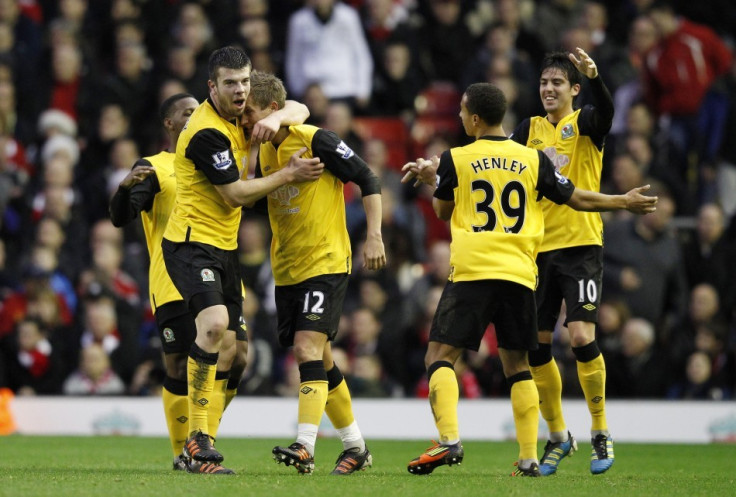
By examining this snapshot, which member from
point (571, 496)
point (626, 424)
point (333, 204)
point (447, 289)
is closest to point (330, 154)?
point (333, 204)

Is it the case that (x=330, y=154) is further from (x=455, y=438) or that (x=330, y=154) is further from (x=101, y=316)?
(x=101, y=316)

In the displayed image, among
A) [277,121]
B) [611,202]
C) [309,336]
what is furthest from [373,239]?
[611,202]

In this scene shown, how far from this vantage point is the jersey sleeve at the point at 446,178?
28.7 ft

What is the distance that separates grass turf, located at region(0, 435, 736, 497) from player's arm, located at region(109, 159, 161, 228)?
175cm

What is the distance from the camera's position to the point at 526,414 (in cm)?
877

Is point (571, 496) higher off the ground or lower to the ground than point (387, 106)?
lower

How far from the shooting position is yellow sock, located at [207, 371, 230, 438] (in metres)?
9.26

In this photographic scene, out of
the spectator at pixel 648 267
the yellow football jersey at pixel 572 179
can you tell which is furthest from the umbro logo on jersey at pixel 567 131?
the spectator at pixel 648 267

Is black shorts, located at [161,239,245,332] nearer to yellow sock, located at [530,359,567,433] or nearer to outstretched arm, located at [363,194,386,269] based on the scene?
outstretched arm, located at [363,194,386,269]

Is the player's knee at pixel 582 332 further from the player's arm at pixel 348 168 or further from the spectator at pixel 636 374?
the spectator at pixel 636 374

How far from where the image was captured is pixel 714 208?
49.7 feet

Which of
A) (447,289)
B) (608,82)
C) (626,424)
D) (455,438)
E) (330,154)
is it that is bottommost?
(626,424)

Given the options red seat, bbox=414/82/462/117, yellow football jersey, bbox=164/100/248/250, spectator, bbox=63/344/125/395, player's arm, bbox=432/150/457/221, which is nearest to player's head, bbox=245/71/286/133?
yellow football jersey, bbox=164/100/248/250

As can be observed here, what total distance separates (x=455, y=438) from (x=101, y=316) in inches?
287
